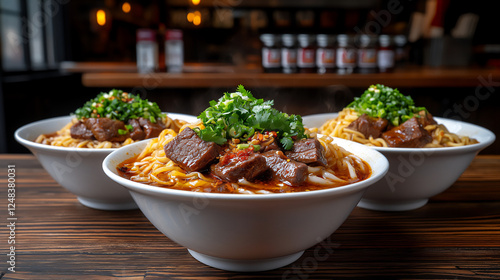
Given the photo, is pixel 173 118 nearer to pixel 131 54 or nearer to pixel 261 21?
pixel 261 21

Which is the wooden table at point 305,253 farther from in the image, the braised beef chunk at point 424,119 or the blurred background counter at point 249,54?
the blurred background counter at point 249,54

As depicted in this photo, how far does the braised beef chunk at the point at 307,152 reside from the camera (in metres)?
1.33

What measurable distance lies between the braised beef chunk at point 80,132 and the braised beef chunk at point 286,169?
0.97 meters

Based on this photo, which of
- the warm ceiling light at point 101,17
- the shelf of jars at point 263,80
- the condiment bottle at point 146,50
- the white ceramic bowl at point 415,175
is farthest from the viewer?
the warm ceiling light at point 101,17

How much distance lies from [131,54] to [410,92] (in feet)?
24.7

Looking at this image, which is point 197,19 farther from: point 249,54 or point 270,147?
point 270,147

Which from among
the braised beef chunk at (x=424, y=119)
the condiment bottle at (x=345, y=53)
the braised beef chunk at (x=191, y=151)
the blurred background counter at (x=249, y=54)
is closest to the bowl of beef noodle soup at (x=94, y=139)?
the braised beef chunk at (x=191, y=151)

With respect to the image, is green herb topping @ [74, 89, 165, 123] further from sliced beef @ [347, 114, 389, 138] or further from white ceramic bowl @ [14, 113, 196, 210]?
sliced beef @ [347, 114, 389, 138]

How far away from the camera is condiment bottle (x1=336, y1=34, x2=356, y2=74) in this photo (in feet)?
16.3

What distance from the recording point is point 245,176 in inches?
49.9

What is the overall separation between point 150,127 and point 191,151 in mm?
600

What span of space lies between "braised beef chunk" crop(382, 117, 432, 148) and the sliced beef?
0.05m

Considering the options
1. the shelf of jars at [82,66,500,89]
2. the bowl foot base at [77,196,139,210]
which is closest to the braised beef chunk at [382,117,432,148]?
the bowl foot base at [77,196,139,210]

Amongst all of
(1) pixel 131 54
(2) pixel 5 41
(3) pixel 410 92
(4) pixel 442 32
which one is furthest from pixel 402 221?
(1) pixel 131 54
